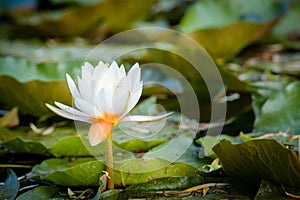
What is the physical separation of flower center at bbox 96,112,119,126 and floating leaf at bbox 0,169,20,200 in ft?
0.49

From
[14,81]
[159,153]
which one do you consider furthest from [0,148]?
[159,153]

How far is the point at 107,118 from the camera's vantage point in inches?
23.5

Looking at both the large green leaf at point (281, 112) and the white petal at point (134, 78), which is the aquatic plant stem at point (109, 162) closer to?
the white petal at point (134, 78)

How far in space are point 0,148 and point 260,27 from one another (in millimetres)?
740

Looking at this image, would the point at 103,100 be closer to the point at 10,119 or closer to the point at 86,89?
the point at 86,89

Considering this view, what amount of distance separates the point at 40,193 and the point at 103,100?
16 centimetres

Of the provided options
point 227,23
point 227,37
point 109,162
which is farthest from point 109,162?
point 227,23

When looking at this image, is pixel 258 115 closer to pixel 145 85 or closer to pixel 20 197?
pixel 145 85

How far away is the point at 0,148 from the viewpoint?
0.81m

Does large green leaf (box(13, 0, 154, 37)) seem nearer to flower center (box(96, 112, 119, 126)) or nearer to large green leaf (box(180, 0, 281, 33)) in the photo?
large green leaf (box(180, 0, 281, 33))

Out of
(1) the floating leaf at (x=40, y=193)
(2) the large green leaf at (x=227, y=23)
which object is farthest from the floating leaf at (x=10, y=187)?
(2) the large green leaf at (x=227, y=23)

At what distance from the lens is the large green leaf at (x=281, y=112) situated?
2.68ft

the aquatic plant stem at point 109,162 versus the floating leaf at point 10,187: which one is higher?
the aquatic plant stem at point 109,162

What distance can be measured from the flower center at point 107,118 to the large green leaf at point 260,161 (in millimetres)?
129
